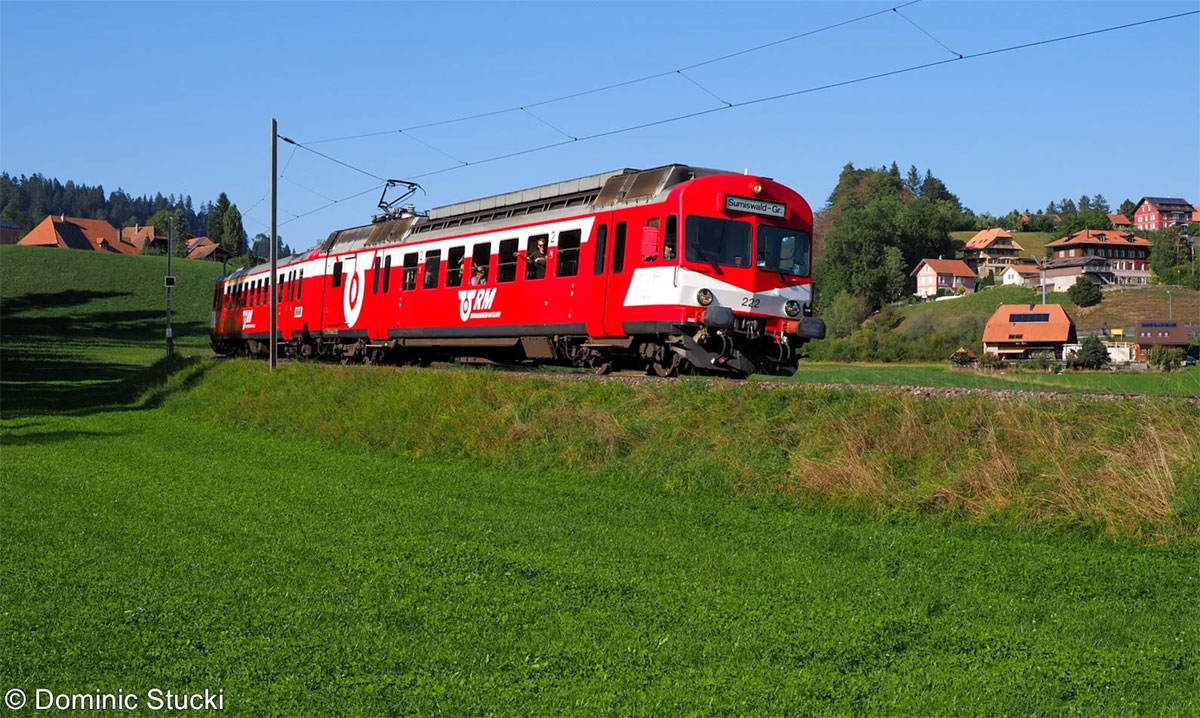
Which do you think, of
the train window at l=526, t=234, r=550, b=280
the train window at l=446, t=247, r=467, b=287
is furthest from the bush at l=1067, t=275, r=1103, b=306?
the train window at l=526, t=234, r=550, b=280

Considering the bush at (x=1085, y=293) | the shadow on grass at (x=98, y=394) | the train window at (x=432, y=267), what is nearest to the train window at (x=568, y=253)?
the train window at (x=432, y=267)

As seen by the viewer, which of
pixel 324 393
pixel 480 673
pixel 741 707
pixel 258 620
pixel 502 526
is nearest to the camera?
pixel 741 707

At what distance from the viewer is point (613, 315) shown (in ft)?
68.3

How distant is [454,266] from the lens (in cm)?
2683

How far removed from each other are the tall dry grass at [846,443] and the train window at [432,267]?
6.85 meters

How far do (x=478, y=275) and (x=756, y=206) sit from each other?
7.91 metres

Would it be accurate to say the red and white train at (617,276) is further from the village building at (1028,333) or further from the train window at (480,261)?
the village building at (1028,333)

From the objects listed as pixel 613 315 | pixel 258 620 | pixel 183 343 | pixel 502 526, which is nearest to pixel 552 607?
pixel 258 620

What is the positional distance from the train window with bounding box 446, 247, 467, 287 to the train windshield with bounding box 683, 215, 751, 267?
8.41 metres

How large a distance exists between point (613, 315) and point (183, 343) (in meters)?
72.5

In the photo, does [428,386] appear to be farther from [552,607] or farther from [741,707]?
[741,707]

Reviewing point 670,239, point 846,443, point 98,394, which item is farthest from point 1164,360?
point 98,394

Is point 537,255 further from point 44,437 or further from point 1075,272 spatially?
point 1075,272

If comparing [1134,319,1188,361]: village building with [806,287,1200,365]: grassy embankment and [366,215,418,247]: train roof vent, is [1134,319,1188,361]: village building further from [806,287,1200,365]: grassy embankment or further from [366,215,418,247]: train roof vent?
[366,215,418,247]: train roof vent
